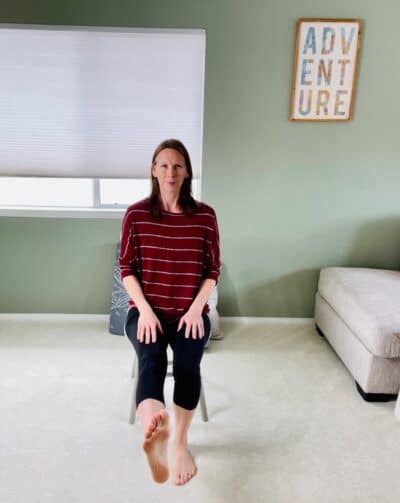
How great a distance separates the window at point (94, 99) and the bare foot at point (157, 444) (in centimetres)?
169

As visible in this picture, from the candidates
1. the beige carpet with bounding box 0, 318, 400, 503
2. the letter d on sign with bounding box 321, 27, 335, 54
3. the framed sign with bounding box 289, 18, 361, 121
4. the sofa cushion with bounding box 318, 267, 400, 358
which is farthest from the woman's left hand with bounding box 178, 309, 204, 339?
the letter d on sign with bounding box 321, 27, 335, 54

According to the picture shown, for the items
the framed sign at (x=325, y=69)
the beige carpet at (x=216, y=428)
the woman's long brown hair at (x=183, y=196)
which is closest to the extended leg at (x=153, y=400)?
the beige carpet at (x=216, y=428)

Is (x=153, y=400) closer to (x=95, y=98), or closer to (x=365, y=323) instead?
(x=365, y=323)

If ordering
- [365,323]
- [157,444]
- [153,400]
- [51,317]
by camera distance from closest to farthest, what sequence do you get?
1. [157,444]
2. [153,400]
3. [365,323]
4. [51,317]

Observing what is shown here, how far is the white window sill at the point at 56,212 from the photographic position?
267 cm

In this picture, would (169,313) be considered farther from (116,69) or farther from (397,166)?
(397,166)

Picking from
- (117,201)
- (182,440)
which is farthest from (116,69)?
(182,440)

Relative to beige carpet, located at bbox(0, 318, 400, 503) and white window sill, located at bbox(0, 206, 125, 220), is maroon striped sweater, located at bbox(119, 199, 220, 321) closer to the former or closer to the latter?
beige carpet, located at bbox(0, 318, 400, 503)

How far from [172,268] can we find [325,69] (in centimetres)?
162

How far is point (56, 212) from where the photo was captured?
2682 millimetres

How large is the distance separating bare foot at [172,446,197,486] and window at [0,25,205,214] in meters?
1.68

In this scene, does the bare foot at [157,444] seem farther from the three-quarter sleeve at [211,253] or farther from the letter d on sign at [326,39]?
the letter d on sign at [326,39]

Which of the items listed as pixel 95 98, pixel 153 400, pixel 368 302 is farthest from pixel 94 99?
pixel 368 302

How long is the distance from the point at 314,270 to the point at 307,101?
108cm
